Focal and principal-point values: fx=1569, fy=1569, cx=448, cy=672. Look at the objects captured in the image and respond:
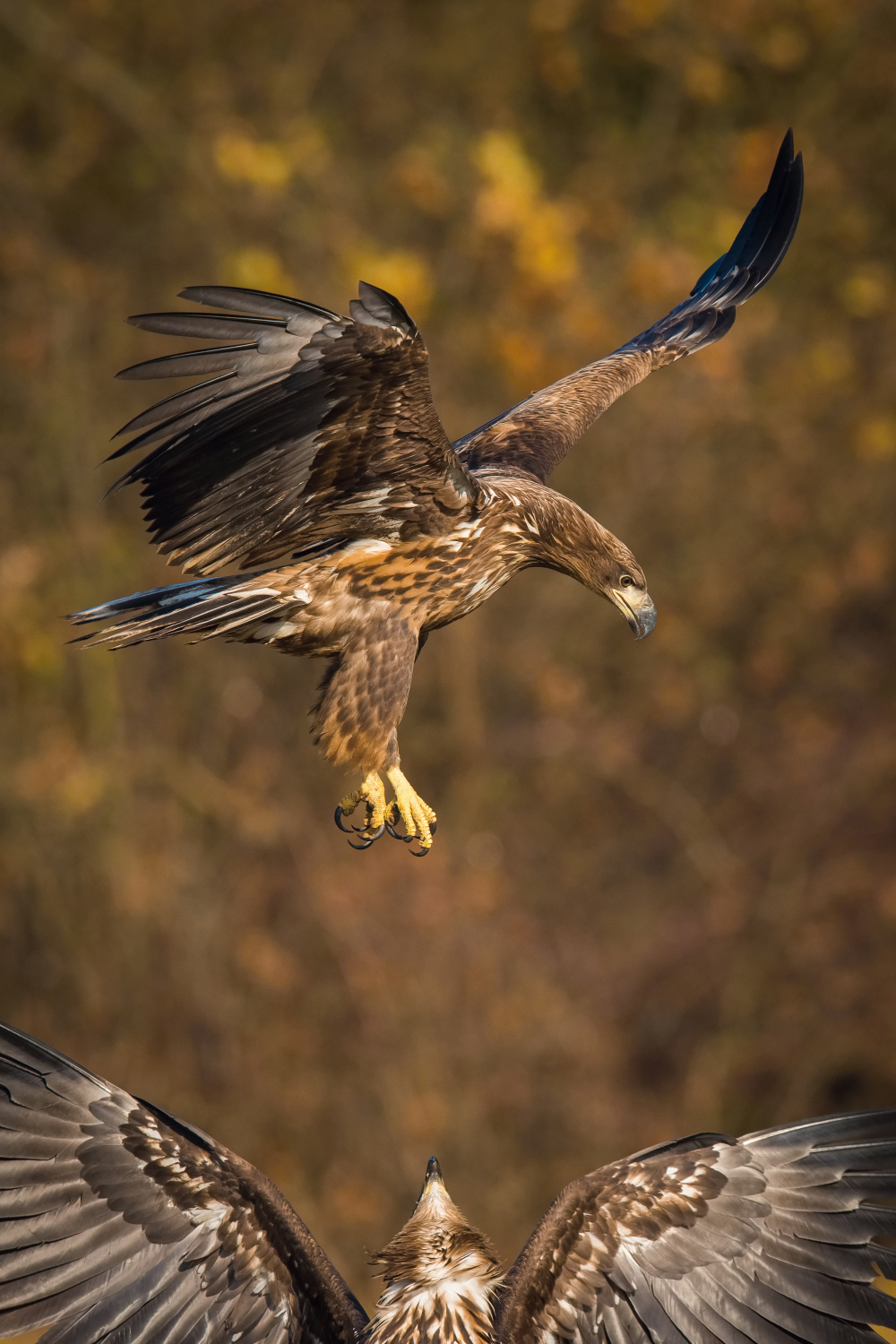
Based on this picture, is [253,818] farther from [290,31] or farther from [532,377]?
[290,31]

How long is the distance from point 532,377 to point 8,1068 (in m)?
8.54

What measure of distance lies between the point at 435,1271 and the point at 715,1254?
2.33 ft

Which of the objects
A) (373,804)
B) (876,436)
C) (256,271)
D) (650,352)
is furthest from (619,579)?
(876,436)

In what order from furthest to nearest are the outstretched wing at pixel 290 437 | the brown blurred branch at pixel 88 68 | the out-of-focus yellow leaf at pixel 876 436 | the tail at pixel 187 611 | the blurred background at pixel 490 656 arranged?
1. the out-of-focus yellow leaf at pixel 876 436
2. the blurred background at pixel 490 656
3. the brown blurred branch at pixel 88 68
4. the tail at pixel 187 611
5. the outstretched wing at pixel 290 437

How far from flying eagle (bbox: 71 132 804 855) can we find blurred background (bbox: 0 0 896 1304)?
7.00m

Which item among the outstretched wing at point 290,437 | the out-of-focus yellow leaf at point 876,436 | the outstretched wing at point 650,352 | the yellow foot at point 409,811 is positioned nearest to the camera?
the outstretched wing at point 290,437

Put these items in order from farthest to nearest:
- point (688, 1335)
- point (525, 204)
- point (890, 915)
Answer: point (890, 915)
point (525, 204)
point (688, 1335)

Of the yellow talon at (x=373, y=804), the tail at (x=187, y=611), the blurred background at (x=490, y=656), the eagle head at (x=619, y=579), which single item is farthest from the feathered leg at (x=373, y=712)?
the blurred background at (x=490, y=656)

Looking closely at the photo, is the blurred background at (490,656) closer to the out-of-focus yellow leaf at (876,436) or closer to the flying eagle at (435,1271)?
the out-of-focus yellow leaf at (876,436)

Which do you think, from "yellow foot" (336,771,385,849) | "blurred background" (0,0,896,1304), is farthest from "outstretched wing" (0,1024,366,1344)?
"blurred background" (0,0,896,1304)

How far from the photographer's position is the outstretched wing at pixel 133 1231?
3.74 m

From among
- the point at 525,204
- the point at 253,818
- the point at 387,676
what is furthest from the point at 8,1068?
the point at 525,204

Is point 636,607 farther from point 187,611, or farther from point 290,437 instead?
point 187,611

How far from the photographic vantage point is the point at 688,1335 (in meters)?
3.80
